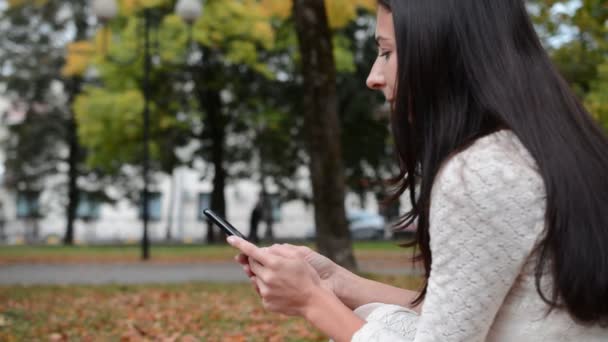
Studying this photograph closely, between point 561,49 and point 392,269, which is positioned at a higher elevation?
point 561,49

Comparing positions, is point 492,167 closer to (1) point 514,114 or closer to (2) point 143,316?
(1) point 514,114

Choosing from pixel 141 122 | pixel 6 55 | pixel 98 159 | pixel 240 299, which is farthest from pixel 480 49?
pixel 6 55

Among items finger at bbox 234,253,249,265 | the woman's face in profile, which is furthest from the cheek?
finger at bbox 234,253,249,265

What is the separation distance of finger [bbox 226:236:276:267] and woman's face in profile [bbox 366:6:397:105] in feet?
1.54

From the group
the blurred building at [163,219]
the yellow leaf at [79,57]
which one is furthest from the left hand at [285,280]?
the blurred building at [163,219]

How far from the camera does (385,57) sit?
2062 mm

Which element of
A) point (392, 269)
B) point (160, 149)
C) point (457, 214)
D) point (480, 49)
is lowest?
point (392, 269)

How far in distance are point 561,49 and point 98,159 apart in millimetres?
21865

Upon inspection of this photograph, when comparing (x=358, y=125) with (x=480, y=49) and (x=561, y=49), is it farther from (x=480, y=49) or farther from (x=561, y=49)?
(x=480, y=49)

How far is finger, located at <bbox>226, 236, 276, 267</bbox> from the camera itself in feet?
6.57

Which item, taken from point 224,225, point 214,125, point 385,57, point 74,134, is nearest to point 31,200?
point 74,134

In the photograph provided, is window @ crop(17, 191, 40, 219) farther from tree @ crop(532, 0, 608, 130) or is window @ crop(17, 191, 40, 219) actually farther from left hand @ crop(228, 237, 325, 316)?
left hand @ crop(228, 237, 325, 316)

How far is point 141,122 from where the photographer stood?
30.6 m

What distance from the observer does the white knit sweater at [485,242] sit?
1736mm
